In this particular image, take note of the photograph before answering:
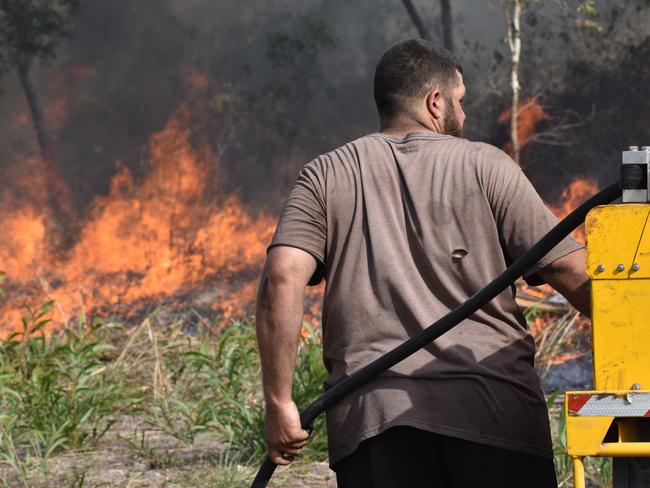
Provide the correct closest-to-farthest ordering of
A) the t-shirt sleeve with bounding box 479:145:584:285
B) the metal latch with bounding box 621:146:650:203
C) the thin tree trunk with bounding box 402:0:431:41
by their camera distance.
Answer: the metal latch with bounding box 621:146:650:203 < the t-shirt sleeve with bounding box 479:145:584:285 < the thin tree trunk with bounding box 402:0:431:41

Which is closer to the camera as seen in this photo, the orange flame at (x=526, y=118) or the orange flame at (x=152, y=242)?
the orange flame at (x=152, y=242)

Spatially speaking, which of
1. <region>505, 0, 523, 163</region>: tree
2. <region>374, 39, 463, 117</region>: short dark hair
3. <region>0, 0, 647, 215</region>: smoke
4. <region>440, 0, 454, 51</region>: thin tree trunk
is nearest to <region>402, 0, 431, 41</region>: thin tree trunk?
<region>0, 0, 647, 215</region>: smoke

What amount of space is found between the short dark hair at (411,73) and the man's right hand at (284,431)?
87 cm

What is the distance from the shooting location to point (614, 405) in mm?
2064

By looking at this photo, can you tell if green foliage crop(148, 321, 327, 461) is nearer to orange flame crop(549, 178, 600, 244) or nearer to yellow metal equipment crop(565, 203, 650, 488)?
yellow metal equipment crop(565, 203, 650, 488)

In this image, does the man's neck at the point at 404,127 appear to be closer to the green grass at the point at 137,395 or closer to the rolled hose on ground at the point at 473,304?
the rolled hose on ground at the point at 473,304

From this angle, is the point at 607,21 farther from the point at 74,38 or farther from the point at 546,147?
the point at 74,38

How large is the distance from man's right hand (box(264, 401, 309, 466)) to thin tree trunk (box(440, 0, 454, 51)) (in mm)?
9747

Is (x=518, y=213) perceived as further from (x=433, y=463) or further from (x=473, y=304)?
(x=433, y=463)

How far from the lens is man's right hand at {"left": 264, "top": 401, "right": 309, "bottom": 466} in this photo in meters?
2.92

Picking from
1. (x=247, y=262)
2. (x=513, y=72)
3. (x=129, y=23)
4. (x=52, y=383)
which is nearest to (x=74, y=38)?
(x=129, y=23)

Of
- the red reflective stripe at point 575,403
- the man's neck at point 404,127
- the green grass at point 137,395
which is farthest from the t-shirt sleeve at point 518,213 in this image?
the green grass at point 137,395

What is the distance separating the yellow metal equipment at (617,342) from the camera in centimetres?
206

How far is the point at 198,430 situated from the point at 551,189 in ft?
23.8
